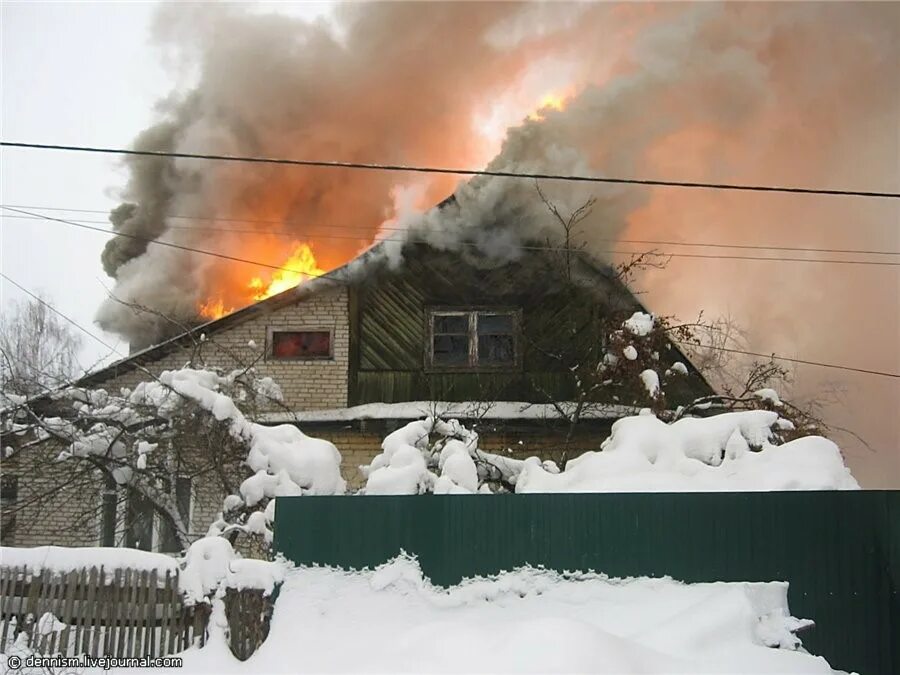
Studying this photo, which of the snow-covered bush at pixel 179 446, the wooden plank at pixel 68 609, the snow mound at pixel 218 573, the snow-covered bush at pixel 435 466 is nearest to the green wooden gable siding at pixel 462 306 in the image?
the snow-covered bush at pixel 179 446

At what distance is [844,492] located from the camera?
7117 mm

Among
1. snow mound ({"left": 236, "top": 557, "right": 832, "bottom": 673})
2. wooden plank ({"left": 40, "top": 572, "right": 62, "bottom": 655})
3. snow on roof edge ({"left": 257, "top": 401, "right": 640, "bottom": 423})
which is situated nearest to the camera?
snow mound ({"left": 236, "top": 557, "right": 832, "bottom": 673})

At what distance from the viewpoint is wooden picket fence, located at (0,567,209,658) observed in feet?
22.5

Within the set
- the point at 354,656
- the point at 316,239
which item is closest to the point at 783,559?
the point at 354,656

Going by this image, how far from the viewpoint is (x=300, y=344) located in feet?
41.1

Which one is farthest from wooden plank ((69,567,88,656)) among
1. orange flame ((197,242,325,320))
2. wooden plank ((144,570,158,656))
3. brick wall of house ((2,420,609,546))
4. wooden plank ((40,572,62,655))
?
orange flame ((197,242,325,320))

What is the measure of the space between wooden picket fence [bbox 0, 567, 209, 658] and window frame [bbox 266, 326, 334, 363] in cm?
572

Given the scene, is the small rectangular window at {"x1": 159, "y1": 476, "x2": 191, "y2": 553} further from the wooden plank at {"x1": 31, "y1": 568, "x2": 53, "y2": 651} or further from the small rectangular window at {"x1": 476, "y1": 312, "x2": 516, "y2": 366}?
the small rectangular window at {"x1": 476, "y1": 312, "x2": 516, "y2": 366}

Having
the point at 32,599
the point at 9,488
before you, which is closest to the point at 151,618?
the point at 32,599

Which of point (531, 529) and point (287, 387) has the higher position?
point (287, 387)

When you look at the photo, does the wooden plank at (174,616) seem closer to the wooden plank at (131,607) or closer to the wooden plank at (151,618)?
the wooden plank at (151,618)

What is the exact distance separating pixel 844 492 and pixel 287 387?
27.5ft

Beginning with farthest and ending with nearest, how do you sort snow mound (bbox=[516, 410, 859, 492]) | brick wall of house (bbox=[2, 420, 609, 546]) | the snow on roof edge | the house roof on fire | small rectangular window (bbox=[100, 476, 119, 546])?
1. the house roof on fire
2. the snow on roof edge
3. brick wall of house (bbox=[2, 420, 609, 546])
4. small rectangular window (bbox=[100, 476, 119, 546])
5. snow mound (bbox=[516, 410, 859, 492])

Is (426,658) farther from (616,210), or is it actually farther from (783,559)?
(616,210)
